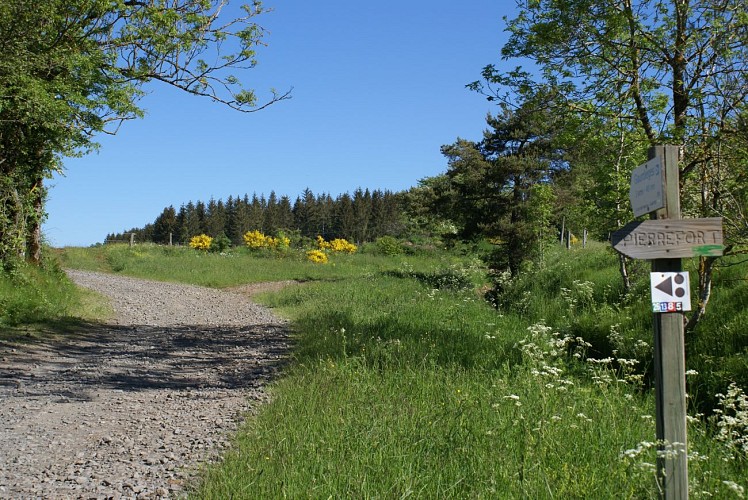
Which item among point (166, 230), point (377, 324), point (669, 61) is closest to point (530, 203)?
point (377, 324)

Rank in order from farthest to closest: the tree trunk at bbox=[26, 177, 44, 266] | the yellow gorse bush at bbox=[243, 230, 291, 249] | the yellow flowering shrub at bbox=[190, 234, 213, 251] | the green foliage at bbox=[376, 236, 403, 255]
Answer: the yellow flowering shrub at bbox=[190, 234, 213, 251] → the green foliage at bbox=[376, 236, 403, 255] → the yellow gorse bush at bbox=[243, 230, 291, 249] → the tree trunk at bbox=[26, 177, 44, 266]

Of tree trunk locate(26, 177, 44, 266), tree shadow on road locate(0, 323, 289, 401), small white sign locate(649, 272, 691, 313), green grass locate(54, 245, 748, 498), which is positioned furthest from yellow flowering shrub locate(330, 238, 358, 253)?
small white sign locate(649, 272, 691, 313)

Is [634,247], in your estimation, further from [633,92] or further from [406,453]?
[633,92]

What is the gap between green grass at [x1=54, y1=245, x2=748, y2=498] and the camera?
3533mm

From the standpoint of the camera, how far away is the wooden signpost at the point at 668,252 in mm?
3352

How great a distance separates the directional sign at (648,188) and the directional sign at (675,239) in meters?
0.14

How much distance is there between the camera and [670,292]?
11.0 ft

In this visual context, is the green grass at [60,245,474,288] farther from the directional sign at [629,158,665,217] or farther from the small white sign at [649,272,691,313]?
the small white sign at [649,272,691,313]

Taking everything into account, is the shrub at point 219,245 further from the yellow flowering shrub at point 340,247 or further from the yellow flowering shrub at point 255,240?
the yellow flowering shrub at point 340,247

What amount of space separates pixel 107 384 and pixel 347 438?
165 inches

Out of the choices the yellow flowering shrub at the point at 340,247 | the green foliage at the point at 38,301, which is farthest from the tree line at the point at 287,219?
the green foliage at the point at 38,301

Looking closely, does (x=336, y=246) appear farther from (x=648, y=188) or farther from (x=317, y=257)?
(x=648, y=188)

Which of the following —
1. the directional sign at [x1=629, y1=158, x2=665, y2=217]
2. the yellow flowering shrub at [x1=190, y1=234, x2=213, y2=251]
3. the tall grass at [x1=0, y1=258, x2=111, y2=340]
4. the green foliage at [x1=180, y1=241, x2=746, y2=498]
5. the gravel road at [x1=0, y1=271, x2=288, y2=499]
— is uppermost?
the yellow flowering shrub at [x1=190, y1=234, x2=213, y2=251]

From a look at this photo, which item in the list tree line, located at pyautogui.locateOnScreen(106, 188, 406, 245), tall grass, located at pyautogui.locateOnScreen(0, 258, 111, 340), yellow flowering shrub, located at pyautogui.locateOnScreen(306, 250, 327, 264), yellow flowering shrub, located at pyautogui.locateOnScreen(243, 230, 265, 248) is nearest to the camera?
tall grass, located at pyautogui.locateOnScreen(0, 258, 111, 340)
